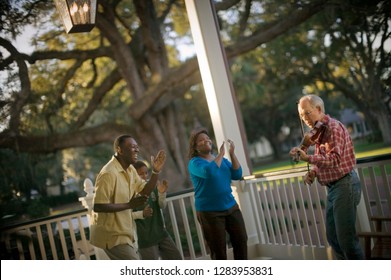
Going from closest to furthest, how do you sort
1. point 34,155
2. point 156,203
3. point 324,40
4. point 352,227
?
point 352,227 → point 156,203 → point 34,155 → point 324,40

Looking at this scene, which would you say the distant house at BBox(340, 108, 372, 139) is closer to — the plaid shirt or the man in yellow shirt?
the man in yellow shirt

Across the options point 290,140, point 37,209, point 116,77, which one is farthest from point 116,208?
point 290,140

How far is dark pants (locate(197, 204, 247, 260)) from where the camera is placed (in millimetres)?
3332

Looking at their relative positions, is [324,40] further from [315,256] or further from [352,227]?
[352,227]

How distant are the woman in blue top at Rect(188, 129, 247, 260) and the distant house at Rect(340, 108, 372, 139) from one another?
7.68 metres

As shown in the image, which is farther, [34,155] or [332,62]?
[332,62]

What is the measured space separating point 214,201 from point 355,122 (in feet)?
28.5

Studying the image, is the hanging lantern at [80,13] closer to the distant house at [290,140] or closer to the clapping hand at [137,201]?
the clapping hand at [137,201]

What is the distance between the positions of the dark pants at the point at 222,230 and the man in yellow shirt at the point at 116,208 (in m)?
0.47

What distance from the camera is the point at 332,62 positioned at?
11.5m

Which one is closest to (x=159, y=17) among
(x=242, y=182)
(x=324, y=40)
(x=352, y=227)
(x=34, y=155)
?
(x=34, y=155)

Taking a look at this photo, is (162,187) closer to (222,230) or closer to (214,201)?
(214,201)

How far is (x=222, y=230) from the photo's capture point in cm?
334
